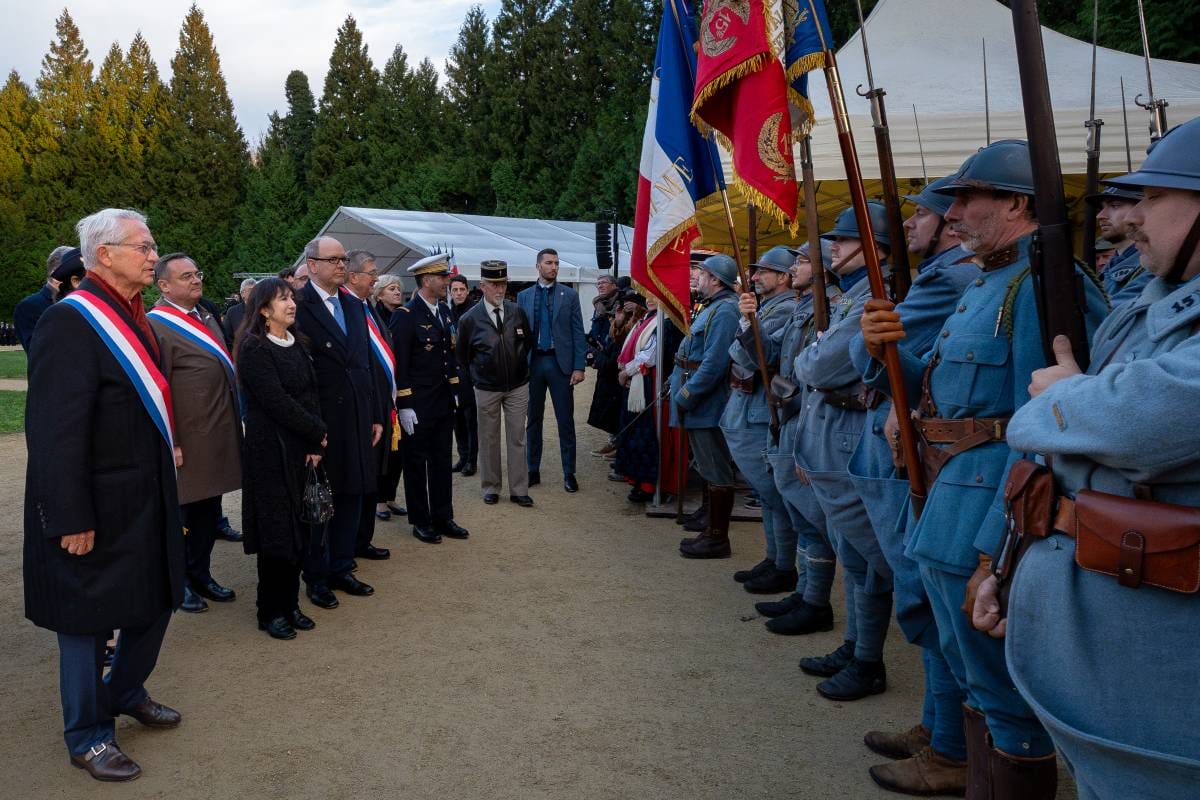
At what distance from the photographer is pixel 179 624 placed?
4.85 meters

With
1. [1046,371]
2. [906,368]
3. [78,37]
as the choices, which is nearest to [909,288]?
[906,368]

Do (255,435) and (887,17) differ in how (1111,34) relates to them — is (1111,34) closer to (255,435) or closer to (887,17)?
(887,17)

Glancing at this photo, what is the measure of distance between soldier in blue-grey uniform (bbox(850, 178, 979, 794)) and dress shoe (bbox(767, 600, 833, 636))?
49.4 inches

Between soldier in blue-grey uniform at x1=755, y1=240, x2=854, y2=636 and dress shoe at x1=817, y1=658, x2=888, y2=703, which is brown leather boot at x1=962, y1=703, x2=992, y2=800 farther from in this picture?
soldier in blue-grey uniform at x1=755, y1=240, x2=854, y2=636

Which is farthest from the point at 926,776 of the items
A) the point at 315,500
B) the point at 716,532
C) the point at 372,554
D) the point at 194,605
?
the point at 372,554

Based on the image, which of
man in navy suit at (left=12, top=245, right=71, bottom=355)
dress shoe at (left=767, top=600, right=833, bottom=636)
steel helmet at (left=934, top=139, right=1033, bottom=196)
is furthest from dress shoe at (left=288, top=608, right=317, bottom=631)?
steel helmet at (left=934, top=139, right=1033, bottom=196)

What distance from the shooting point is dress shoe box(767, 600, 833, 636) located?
15.2 feet

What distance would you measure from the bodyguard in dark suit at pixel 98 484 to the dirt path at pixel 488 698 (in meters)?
0.42

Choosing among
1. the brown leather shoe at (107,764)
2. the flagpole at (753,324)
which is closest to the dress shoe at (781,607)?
the flagpole at (753,324)

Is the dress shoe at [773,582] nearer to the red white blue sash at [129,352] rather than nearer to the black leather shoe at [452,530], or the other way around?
the black leather shoe at [452,530]

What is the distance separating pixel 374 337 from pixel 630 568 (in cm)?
217

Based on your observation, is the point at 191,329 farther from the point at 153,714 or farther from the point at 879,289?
the point at 879,289

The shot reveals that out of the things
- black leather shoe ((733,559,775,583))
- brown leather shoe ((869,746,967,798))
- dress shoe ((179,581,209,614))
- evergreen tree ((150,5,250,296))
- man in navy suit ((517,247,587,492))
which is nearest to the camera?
brown leather shoe ((869,746,967,798))

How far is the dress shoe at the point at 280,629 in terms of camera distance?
15.1 ft
